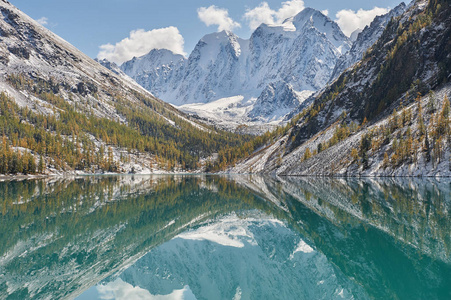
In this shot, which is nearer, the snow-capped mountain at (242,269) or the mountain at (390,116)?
the snow-capped mountain at (242,269)

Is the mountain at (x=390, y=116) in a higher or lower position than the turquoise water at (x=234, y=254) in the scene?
higher

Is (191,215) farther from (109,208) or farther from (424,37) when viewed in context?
(424,37)

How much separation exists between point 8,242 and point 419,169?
96.9 metres

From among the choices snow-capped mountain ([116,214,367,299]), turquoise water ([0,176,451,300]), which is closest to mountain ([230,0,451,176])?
turquoise water ([0,176,451,300])

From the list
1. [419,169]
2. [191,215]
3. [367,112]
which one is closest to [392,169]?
[419,169]

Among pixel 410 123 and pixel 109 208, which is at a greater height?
pixel 410 123

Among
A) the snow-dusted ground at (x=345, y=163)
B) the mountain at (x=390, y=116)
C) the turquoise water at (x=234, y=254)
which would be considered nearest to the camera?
the turquoise water at (x=234, y=254)

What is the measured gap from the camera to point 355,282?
14.8 metres

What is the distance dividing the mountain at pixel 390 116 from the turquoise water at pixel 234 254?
60141 millimetres

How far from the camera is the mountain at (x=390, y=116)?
8800 centimetres

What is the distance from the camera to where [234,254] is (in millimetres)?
21906

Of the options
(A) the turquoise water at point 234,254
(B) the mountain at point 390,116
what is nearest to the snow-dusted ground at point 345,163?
(B) the mountain at point 390,116

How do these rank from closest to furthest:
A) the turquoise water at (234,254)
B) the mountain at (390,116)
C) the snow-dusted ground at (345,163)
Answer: the turquoise water at (234,254) → the snow-dusted ground at (345,163) → the mountain at (390,116)

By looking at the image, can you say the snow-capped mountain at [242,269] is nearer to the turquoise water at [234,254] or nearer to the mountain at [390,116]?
the turquoise water at [234,254]
